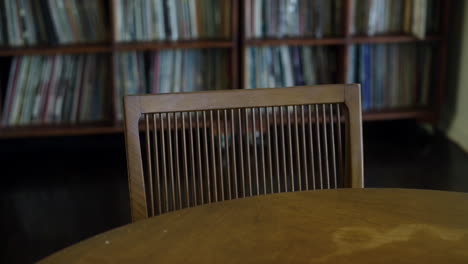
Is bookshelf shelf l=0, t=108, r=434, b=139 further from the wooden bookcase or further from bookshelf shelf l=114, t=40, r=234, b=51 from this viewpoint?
bookshelf shelf l=114, t=40, r=234, b=51

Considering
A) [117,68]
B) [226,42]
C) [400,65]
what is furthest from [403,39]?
[117,68]

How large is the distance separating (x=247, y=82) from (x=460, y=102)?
1.13 metres

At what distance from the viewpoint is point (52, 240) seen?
212cm

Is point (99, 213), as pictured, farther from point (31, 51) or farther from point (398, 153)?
point (398, 153)

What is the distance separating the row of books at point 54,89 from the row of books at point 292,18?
78 cm

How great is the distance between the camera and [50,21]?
2.79 metres

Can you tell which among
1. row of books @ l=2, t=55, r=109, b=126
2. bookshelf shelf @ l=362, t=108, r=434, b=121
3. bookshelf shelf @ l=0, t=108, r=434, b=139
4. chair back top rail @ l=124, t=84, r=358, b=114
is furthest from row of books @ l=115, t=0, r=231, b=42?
chair back top rail @ l=124, t=84, r=358, b=114

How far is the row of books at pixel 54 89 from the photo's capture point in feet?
9.36

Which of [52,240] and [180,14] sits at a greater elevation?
[180,14]

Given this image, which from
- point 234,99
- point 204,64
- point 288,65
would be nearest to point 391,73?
point 288,65

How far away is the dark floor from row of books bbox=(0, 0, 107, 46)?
0.60m

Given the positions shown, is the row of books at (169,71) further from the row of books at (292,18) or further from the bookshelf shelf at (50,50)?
the row of books at (292,18)

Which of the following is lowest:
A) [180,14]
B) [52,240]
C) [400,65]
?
[52,240]

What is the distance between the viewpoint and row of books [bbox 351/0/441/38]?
113 inches
